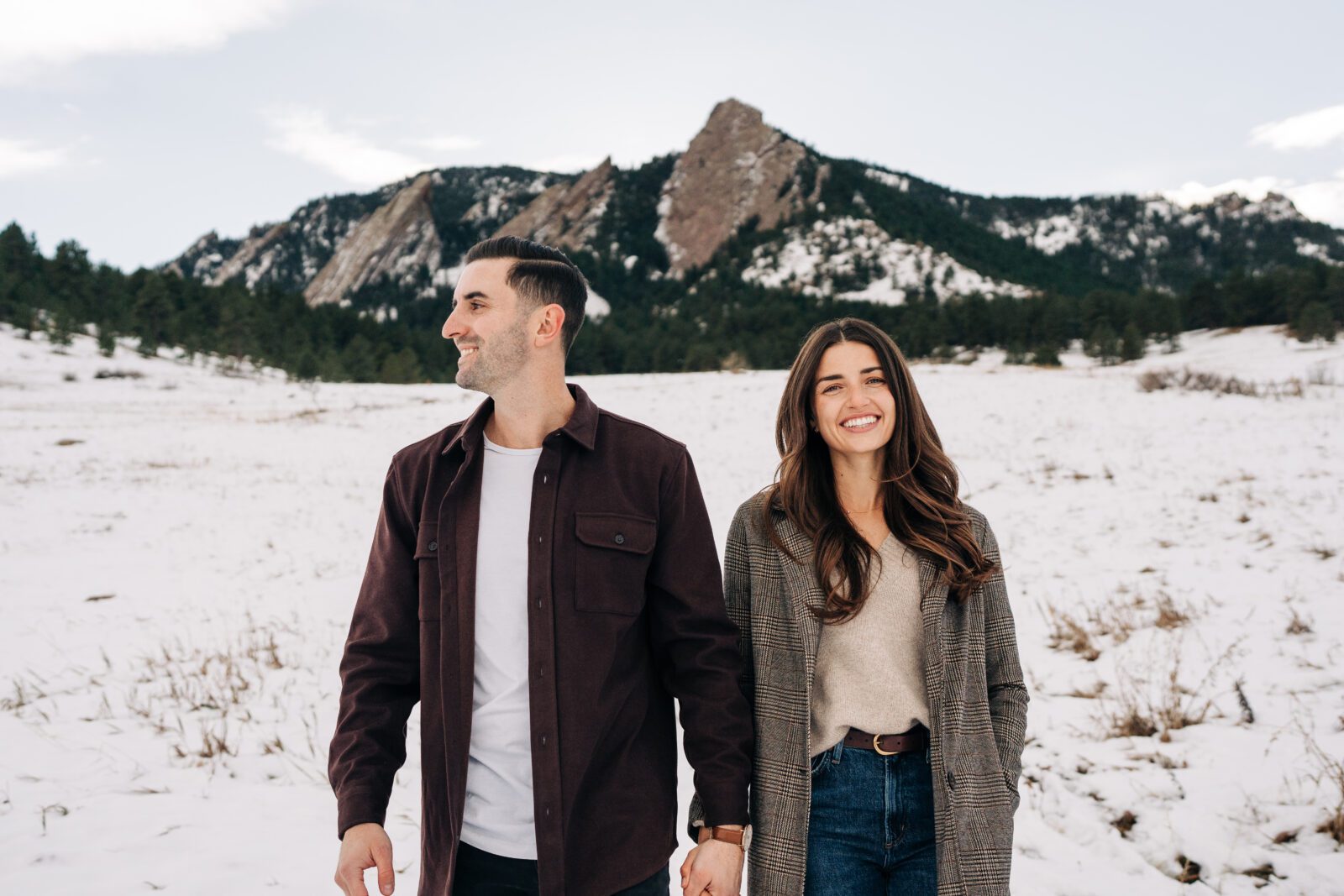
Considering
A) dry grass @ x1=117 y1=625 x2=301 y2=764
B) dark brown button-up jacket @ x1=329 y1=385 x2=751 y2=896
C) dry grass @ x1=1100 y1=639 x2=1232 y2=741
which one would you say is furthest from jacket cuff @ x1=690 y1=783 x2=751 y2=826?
dry grass @ x1=117 y1=625 x2=301 y2=764

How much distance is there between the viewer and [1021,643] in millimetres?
6562

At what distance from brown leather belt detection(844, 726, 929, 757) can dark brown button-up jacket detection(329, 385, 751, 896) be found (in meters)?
0.35

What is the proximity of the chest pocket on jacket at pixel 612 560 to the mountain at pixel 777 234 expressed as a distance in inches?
3416

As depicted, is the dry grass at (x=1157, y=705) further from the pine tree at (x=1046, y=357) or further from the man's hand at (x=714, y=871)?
the pine tree at (x=1046, y=357)

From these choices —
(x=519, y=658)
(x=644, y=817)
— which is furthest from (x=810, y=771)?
(x=519, y=658)

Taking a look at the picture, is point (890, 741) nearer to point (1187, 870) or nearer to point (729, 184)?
point (1187, 870)

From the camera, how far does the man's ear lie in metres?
2.24

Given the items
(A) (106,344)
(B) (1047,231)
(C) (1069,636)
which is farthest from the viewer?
(B) (1047,231)

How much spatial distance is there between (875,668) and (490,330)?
1.55m

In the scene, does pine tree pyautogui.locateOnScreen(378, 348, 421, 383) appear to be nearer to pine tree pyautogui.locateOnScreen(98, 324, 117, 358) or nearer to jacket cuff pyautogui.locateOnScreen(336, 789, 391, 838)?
pine tree pyautogui.locateOnScreen(98, 324, 117, 358)

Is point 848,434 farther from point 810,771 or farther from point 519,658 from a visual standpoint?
point 519,658

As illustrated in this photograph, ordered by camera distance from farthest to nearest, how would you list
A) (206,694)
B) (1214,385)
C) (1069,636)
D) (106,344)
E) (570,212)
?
(570,212)
(106,344)
(1214,385)
(1069,636)
(206,694)

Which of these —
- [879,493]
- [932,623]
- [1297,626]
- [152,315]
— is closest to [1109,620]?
[1297,626]

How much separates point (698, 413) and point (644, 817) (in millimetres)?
23149
